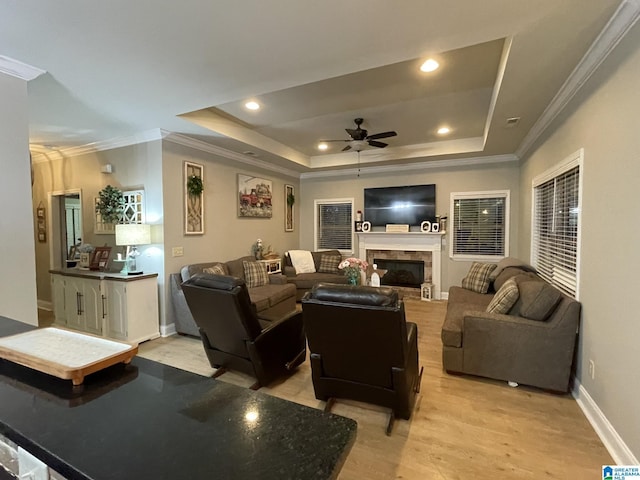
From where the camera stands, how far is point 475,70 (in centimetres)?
294

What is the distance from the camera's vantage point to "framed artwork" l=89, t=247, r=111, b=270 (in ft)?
14.4

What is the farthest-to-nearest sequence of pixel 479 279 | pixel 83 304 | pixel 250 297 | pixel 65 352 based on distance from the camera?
1. pixel 479 279
2. pixel 83 304
3. pixel 250 297
4. pixel 65 352

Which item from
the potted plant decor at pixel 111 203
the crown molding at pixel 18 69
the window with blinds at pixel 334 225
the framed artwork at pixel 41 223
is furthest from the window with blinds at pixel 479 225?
the framed artwork at pixel 41 223

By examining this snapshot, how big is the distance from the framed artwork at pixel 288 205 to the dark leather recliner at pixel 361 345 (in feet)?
15.5

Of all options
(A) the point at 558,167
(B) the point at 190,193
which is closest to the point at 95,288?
(B) the point at 190,193

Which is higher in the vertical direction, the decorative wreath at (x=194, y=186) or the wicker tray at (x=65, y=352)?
the decorative wreath at (x=194, y=186)

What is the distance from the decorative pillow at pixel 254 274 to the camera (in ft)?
16.0

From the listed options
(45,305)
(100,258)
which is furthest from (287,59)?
(45,305)

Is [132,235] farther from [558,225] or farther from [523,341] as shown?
[558,225]

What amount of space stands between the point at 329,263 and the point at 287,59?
4.40m

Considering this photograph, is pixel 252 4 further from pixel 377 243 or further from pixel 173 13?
pixel 377 243

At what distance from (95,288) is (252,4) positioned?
383cm

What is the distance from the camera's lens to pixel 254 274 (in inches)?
195

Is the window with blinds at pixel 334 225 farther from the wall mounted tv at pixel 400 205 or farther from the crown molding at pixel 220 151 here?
the crown molding at pixel 220 151
